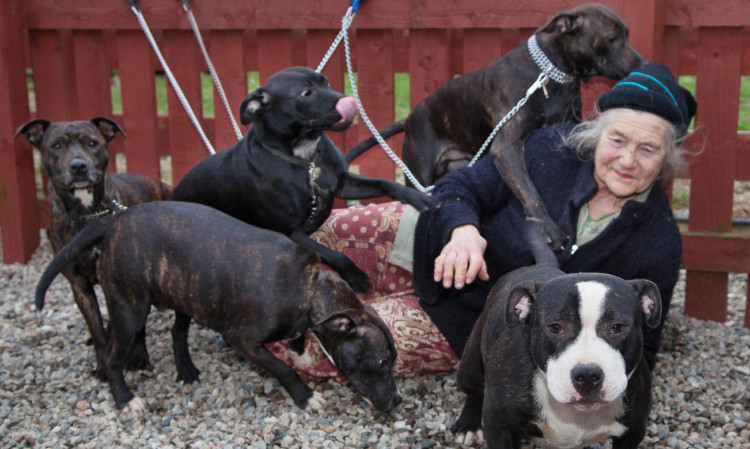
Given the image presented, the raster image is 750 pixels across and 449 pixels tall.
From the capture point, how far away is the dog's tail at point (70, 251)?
12.8 feet

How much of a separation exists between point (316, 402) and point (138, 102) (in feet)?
10.2

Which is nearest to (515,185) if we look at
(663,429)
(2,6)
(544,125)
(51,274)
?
(544,125)

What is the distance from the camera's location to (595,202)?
12.6ft

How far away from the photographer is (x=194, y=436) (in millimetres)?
3707

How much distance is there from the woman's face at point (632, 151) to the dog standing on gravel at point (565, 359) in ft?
2.18

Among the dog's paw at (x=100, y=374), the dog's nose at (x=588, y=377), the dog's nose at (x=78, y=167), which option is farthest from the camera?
the dog's nose at (x=78, y=167)

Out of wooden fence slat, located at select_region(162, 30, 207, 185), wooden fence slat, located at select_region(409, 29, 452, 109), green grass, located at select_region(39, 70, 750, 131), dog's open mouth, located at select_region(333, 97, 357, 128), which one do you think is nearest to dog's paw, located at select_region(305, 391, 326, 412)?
dog's open mouth, located at select_region(333, 97, 357, 128)

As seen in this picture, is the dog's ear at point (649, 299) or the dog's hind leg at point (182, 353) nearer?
the dog's ear at point (649, 299)

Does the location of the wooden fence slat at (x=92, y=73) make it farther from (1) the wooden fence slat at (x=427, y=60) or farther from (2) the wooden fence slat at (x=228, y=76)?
(1) the wooden fence slat at (x=427, y=60)

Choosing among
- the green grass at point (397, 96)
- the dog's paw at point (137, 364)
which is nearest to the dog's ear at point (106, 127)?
the dog's paw at point (137, 364)

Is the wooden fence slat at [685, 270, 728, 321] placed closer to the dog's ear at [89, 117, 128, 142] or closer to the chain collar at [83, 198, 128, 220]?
the chain collar at [83, 198, 128, 220]

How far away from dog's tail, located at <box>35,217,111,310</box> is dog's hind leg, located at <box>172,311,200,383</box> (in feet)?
1.78

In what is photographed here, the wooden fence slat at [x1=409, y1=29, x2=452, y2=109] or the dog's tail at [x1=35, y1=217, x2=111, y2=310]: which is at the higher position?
the wooden fence slat at [x1=409, y1=29, x2=452, y2=109]

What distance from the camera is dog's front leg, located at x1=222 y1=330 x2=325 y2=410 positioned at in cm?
385
